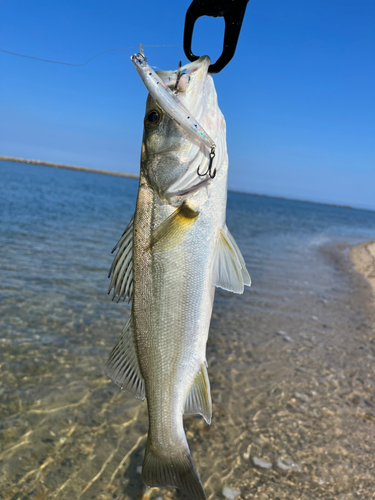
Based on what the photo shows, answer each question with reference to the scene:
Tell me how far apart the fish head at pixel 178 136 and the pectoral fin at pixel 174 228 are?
0.12 meters

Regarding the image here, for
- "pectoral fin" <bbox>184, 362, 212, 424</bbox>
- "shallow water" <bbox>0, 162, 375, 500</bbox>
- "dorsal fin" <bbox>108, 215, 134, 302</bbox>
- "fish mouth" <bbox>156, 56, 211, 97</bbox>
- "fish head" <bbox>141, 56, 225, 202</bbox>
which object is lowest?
"shallow water" <bbox>0, 162, 375, 500</bbox>

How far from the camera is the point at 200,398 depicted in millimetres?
2389

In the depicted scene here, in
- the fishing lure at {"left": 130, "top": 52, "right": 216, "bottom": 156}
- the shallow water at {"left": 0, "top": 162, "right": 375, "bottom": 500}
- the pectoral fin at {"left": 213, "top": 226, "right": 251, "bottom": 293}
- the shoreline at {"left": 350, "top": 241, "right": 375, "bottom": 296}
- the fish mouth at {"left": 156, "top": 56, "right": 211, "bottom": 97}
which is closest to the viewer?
the fishing lure at {"left": 130, "top": 52, "right": 216, "bottom": 156}

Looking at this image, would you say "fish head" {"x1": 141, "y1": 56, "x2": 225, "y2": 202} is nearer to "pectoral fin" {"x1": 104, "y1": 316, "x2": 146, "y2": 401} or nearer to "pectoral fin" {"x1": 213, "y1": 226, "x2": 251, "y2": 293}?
"pectoral fin" {"x1": 213, "y1": 226, "x2": 251, "y2": 293}

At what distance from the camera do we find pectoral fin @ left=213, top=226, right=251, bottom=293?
2.29 metres

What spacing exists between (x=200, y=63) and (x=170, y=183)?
73 centimetres

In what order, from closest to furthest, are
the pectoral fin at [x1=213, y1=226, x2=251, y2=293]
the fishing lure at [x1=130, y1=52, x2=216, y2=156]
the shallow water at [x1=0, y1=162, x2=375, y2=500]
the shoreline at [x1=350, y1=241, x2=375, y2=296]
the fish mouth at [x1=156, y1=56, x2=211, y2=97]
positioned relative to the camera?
the fishing lure at [x1=130, y1=52, x2=216, y2=156] → the fish mouth at [x1=156, y1=56, x2=211, y2=97] → the pectoral fin at [x1=213, y1=226, x2=251, y2=293] → the shallow water at [x1=0, y1=162, x2=375, y2=500] → the shoreline at [x1=350, y1=241, x2=375, y2=296]

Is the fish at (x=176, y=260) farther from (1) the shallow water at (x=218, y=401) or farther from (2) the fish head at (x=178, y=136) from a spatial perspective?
(1) the shallow water at (x=218, y=401)

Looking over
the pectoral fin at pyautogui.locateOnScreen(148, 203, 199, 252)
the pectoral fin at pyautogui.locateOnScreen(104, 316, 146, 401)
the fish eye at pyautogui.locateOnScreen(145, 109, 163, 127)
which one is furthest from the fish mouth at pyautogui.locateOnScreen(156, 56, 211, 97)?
the pectoral fin at pyautogui.locateOnScreen(104, 316, 146, 401)

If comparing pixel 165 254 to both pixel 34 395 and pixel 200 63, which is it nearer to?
pixel 200 63

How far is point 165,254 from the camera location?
2158 millimetres

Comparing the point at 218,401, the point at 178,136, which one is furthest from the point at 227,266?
the point at 218,401

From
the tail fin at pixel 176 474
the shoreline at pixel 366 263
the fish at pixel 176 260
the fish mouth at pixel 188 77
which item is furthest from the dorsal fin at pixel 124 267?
the shoreline at pixel 366 263

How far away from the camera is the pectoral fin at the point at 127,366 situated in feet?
7.79
